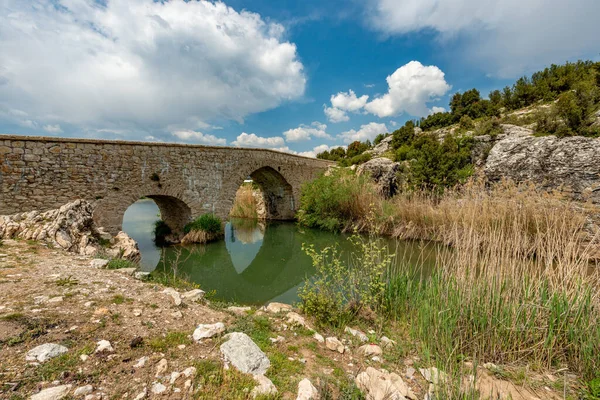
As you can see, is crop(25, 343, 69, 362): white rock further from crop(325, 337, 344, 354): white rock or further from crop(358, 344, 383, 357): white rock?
crop(358, 344, 383, 357): white rock

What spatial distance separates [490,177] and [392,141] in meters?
12.8

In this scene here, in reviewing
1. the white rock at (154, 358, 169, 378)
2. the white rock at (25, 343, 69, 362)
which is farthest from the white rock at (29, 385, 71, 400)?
the white rock at (154, 358, 169, 378)

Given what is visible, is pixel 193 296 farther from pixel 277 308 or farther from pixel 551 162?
pixel 551 162

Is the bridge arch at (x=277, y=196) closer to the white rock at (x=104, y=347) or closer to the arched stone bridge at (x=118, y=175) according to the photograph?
the arched stone bridge at (x=118, y=175)

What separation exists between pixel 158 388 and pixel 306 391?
1006mm

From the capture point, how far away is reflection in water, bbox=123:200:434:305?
596 cm

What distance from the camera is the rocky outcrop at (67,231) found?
5.02m

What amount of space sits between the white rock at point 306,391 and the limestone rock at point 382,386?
395mm

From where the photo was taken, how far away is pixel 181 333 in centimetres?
237

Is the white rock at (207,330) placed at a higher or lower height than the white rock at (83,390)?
lower

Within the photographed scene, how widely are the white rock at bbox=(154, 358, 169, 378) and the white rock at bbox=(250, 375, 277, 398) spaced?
666mm

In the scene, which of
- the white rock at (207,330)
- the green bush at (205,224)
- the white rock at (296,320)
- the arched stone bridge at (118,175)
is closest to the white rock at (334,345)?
the white rock at (296,320)

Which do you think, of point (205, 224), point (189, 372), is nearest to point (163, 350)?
point (189, 372)

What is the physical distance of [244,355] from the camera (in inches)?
82.7
